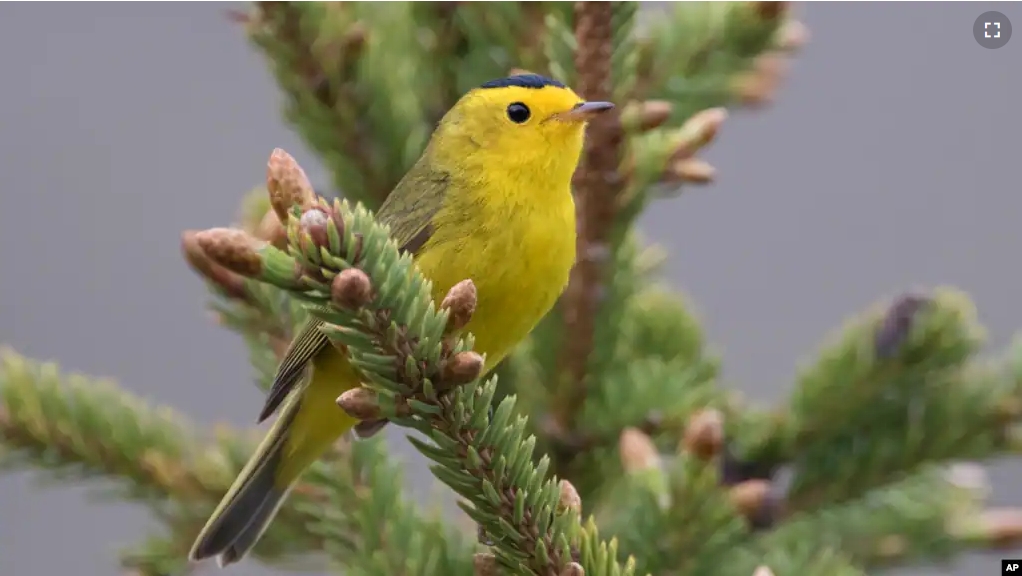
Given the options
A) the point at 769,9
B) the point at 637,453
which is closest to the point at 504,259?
the point at 637,453

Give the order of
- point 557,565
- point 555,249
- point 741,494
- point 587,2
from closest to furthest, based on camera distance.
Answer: point 557,565
point 741,494
point 587,2
point 555,249

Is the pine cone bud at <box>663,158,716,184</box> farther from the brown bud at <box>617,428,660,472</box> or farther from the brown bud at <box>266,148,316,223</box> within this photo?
the brown bud at <box>266,148,316,223</box>

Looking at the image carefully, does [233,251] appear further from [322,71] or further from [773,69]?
[773,69]

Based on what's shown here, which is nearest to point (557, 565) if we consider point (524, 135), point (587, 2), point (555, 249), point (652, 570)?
point (652, 570)

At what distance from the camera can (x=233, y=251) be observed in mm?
785

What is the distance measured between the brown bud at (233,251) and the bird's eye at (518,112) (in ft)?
2.35

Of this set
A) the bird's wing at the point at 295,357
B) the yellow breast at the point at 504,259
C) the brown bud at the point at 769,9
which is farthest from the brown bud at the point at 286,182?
the brown bud at the point at 769,9

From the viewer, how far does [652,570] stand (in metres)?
1.02

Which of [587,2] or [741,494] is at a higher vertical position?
[587,2]

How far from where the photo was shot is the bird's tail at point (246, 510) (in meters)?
1.22

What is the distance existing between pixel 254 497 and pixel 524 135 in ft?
1.95

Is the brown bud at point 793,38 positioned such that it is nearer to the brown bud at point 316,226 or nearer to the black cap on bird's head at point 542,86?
the black cap on bird's head at point 542,86

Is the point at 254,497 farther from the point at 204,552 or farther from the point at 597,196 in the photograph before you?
the point at 597,196

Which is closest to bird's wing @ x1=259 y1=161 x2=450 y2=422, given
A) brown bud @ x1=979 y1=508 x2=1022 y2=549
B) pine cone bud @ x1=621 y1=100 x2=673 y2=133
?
pine cone bud @ x1=621 y1=100 x2=673 y2=133
